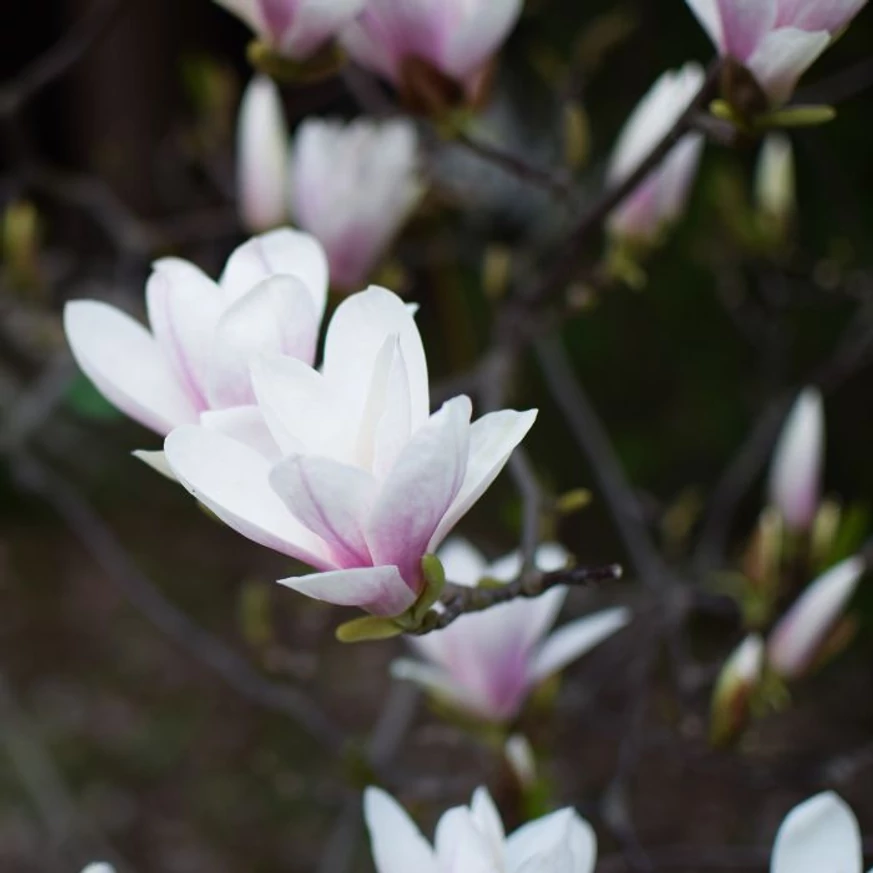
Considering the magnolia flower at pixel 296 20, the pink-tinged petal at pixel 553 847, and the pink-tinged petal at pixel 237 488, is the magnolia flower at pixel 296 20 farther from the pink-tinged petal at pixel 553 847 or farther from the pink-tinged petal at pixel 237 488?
the pink-tinged petal at pixel 553 847

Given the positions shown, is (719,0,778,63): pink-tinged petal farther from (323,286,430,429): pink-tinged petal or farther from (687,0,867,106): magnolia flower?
(323,286,430,429): pink-tinged petal

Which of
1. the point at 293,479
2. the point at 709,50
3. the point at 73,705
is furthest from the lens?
the point at 73,705

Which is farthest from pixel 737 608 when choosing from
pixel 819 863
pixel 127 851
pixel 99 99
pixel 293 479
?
pixel 99 99

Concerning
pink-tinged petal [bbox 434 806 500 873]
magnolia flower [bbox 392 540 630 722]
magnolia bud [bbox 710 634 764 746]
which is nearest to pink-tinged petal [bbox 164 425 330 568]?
pink-tinged petal [bbox 434 806 500 873]

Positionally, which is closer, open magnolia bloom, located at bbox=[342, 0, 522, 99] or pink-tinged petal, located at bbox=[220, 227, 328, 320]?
pink-tinged petal, located at bbox=[220, 227, 328, 320]

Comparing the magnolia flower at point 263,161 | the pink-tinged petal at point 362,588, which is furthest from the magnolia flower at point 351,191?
the pink-tinged petal at point 362,588

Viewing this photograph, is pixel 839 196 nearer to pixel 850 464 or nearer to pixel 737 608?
pixel 850 464

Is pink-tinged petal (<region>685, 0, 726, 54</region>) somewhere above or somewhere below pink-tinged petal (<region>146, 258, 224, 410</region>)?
above
